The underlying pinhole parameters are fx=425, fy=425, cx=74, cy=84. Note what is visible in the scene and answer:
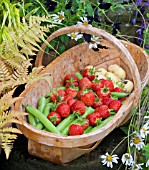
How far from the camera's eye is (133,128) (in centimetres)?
204

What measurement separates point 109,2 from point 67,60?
17.0 inches

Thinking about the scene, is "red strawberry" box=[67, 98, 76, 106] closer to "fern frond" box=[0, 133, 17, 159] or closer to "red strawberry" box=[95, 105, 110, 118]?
"red strawberry" box=[95, 105, 110, 118]

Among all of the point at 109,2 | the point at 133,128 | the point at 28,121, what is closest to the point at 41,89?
the point at 28,121

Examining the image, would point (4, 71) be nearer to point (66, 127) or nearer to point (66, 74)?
point (66, 127)

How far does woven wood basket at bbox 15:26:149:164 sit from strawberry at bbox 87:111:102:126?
84 mm

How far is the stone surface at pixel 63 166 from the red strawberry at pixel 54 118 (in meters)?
0.18

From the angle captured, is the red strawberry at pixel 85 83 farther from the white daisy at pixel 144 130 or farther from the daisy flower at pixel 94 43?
the white daisy at pixel 144 130

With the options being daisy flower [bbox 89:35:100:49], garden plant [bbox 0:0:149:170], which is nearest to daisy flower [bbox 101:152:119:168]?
garden plant [bbox 0:0:149:170]

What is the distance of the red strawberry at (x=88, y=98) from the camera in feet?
6.64

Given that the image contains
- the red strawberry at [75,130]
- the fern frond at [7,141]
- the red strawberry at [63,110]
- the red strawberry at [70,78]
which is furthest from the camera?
the red strawberry at [70,78]

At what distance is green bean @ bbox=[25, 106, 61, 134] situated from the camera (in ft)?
6.08

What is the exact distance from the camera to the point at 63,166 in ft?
6.10

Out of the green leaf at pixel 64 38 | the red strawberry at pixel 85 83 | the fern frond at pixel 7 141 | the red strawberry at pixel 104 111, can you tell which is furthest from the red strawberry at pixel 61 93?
the fern frond at pixel 7 141

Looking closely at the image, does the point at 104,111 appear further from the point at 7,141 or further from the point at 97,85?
the point at 7,141
